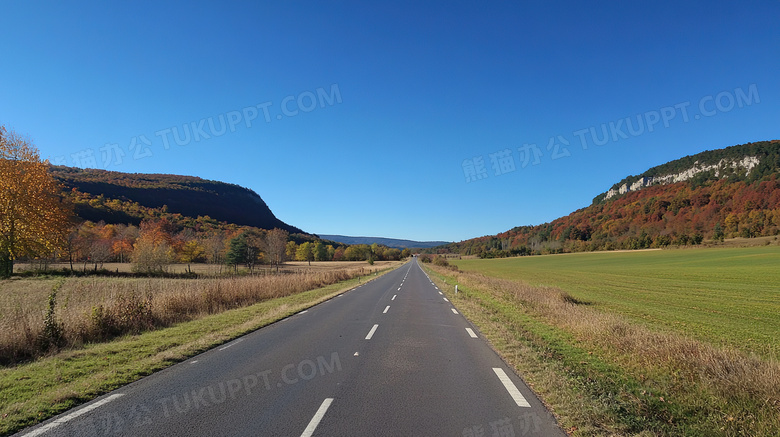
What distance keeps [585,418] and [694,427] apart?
115cm

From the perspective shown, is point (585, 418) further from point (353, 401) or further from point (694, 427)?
point (353, 401)

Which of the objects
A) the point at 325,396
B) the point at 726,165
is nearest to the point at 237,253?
the point at 325,396

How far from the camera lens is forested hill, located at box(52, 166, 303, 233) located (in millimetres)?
92375

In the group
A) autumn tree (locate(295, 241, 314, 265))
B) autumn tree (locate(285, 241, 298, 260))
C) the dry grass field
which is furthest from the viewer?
autumn tree (locate(285, 241, 298, 260))

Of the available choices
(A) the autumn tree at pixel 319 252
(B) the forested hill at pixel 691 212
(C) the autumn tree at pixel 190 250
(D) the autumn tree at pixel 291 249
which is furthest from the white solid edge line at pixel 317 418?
(A) the autumn tree at pixel 319 252

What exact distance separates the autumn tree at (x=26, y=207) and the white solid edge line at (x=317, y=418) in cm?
2889

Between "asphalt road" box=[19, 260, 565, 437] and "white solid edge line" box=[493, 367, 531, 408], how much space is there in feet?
0.05

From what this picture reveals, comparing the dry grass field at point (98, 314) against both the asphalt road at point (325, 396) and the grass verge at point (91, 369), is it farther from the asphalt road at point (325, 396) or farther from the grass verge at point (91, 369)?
the asphalt road at point (325, 396)

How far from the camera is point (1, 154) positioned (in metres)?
22.6

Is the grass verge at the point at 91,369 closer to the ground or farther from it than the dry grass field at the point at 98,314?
closer to the ground

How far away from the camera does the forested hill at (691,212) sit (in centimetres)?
8488

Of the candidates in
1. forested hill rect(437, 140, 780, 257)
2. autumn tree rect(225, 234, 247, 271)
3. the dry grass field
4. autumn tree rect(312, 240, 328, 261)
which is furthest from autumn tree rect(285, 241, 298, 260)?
the dry grass field

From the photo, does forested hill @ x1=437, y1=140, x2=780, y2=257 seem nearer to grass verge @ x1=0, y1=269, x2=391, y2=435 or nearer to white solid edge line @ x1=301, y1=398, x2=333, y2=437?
white solid edge line @ x1=301, y1=398, x2=333, y2=437

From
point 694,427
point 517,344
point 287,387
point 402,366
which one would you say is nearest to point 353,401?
point 287,387
